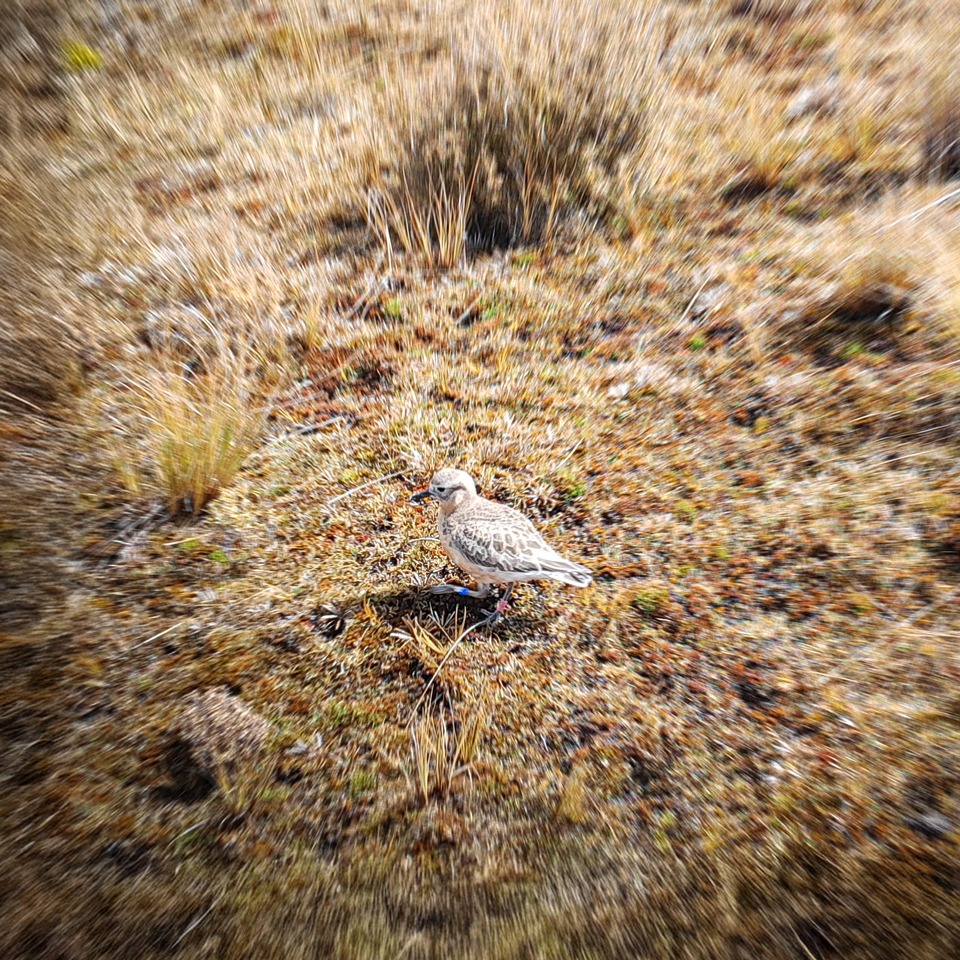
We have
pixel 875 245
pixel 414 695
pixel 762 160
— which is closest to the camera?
pixel 414 695

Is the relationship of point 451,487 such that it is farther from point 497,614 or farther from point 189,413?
point 189,413

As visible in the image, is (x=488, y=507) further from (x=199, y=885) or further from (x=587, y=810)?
(x=199, y=885)

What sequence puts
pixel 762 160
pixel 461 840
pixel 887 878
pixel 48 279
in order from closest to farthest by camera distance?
pixel 887 878
pixel 461 840
pixel 48 279
pixel 762 160

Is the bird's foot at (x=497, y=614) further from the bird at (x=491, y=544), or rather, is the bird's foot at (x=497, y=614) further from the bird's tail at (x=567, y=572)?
the bird's tail at (x=567, y=572)

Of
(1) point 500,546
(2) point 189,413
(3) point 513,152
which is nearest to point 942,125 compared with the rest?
(3) point 513,152

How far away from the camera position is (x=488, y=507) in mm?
3334

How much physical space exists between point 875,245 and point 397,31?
5.07 metres

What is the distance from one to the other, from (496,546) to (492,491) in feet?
2.82

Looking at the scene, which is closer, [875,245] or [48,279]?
[875,245]

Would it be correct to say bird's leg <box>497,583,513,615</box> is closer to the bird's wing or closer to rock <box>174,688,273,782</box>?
the bird's wing

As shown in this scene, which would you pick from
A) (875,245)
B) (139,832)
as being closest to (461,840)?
(139,832)

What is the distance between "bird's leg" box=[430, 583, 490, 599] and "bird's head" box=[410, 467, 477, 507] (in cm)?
44

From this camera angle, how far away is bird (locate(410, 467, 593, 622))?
3.07 m

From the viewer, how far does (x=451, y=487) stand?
339cm
